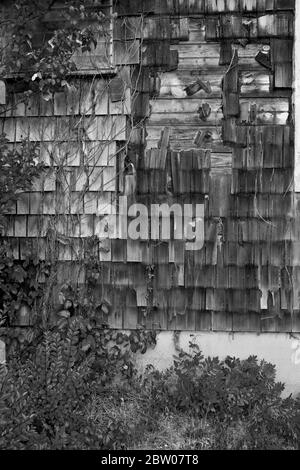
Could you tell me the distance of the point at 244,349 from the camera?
450 cm

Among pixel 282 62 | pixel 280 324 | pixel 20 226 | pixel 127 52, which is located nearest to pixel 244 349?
pixel 280 324

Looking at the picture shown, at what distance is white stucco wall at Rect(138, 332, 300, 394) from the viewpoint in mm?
4457

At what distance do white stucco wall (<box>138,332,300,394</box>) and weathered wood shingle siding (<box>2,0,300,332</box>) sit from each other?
0.08 m

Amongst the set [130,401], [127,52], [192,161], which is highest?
[127,52]

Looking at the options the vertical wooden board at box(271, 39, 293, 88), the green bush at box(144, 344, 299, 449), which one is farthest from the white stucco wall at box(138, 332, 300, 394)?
the vertical wooden board at box(271, 39, 293, 88)

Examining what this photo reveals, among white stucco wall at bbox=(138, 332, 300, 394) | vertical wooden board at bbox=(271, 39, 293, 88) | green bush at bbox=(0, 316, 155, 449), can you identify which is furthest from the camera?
white stucco wall at bbox=(138, 332, 300, 394)

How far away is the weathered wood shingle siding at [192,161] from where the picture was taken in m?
4.41

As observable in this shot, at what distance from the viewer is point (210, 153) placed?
445cm

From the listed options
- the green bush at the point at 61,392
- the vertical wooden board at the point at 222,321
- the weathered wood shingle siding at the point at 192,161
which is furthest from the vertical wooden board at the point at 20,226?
the vertical wooden board at the point at 222,321

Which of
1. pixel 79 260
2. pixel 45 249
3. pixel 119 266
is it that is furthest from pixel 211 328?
pixel 45 249

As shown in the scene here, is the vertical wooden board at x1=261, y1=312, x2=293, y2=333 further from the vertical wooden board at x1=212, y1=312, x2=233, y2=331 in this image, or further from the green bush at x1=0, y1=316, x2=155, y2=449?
the green bush at x1=0, y1=316, x2=155, y2=449

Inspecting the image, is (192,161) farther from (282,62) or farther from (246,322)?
(246,322)

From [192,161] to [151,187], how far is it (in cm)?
37

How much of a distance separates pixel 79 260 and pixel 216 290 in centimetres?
109
